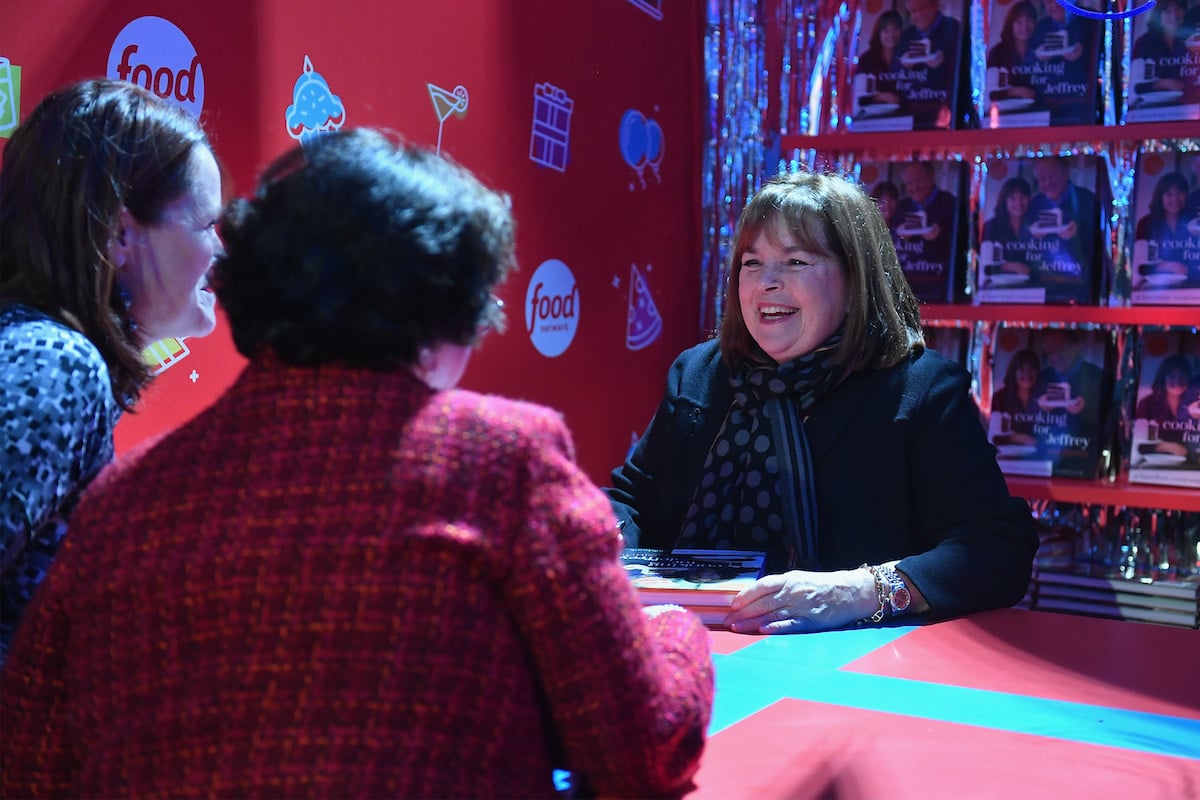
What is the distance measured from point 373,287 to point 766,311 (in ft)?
5.20

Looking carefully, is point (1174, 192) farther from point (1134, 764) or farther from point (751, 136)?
point (1134, 764)

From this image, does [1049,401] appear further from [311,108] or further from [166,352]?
[166,352]

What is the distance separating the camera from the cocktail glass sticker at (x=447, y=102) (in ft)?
10.2

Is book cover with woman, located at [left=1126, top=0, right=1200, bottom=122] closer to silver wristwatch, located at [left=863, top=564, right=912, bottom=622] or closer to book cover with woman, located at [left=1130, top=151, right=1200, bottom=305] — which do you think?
book cover with woman, located at [left=1130, top=151, right=1200, bottom=305]

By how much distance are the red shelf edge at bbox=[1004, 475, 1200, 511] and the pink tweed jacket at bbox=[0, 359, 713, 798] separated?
291 centimetres

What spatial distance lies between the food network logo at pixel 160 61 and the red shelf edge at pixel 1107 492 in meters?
2.55

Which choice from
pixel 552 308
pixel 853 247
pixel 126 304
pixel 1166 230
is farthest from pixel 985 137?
pixel 126 304

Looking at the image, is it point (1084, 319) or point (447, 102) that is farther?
point (1084, 319)

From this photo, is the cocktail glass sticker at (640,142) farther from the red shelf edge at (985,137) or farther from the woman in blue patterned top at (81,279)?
the woman in blue patterned top at (81,279)

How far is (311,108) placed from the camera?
8.73 ft

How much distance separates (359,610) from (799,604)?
109 centimetres

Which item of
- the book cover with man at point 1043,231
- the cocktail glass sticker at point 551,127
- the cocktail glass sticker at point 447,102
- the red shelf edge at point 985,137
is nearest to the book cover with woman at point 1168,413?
the book cover with man at point 1043,231

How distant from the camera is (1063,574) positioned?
Answer: 3.60 meters

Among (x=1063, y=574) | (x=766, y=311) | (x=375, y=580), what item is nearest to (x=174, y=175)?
(x=375, y=580)
